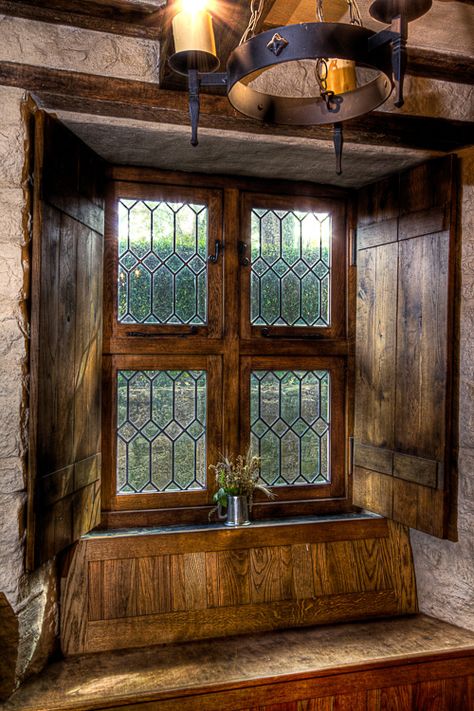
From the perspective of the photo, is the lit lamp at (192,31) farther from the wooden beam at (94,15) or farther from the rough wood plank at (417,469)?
the rough wood plank at (417,469)

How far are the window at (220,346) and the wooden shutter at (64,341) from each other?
16cm

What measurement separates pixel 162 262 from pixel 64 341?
629 millimetres

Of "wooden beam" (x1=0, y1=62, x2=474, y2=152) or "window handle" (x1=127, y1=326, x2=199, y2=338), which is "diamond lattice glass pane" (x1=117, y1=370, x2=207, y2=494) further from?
"wooden beam" (x1=0, y1=62, x2=474, y2=152)

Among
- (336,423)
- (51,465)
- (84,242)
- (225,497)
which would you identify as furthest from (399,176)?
(51,465)

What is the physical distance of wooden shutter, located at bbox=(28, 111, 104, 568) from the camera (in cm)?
183

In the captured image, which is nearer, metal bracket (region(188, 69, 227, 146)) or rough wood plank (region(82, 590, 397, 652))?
metal bracket (region(188, 69, 227, 146))

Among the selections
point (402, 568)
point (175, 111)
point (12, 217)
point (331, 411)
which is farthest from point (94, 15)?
point (402, 568)

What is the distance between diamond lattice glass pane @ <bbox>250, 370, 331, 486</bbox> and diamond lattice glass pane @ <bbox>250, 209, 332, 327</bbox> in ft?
0.83

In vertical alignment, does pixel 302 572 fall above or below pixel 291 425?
below

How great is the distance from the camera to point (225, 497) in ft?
7.88

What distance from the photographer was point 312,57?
3.38 ft

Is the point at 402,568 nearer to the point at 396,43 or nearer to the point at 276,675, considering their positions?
the point at 276,675

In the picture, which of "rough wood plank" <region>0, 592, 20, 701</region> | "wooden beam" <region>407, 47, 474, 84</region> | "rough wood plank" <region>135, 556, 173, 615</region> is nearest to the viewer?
"rough wood plank" <region>0, 592, 20, 701</region>

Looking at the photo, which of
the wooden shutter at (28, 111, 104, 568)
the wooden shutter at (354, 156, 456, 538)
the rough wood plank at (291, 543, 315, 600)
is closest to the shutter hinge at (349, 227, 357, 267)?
the wooden shutter at (354, 156, 456, 538)
